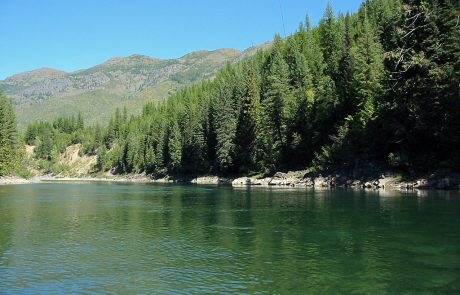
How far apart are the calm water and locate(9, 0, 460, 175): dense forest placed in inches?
475

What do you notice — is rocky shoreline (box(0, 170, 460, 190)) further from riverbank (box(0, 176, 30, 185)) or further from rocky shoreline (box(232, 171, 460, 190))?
riverbank (box(0, 176, 30, 185))

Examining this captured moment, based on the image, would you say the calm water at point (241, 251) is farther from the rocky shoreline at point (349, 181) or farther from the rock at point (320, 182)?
the rock at point (320, 182)

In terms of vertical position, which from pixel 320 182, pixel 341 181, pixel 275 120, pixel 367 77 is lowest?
pixel 320 182

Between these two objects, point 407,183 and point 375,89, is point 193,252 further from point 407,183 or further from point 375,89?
point 375,89

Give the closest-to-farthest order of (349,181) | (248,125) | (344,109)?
(349,181)
(344,109)
(248,125)

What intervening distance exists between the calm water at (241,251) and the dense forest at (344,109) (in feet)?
39.5

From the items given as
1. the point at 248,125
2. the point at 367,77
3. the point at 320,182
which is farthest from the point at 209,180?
the point at 367,77

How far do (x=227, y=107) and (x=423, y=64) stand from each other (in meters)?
68.3

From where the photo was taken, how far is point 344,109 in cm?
8706

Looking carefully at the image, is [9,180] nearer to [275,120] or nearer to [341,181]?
[275,120]

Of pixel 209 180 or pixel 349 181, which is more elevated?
pixel 349 181

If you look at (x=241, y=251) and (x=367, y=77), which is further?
(x=367, y=77)

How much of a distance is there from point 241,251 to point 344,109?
66.6 m

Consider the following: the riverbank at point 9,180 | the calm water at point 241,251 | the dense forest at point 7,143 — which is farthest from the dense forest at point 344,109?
the calm water at point 241,251
